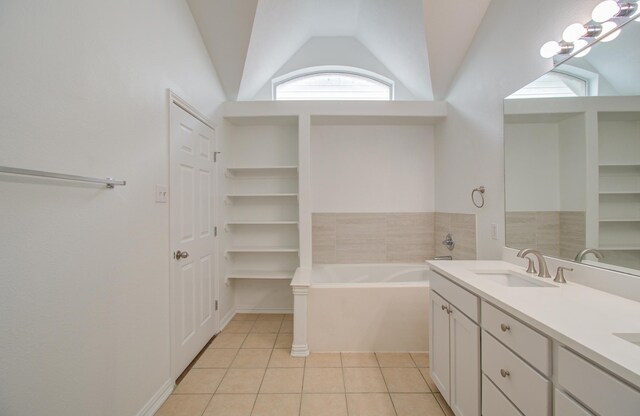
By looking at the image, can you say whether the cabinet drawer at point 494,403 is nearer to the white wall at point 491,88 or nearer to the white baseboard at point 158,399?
the white wall at point 491,88

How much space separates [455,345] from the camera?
1.51 metres

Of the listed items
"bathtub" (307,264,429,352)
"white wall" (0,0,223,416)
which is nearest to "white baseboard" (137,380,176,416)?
"white wall" (0,0,223,416)

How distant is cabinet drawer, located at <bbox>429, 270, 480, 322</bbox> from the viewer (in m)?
1.33

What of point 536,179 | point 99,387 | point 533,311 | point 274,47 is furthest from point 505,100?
point 99,387

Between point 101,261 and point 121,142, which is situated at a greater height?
point 121,142

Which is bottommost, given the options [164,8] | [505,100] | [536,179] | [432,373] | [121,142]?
[432,373]

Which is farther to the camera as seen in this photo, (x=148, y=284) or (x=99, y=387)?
(x=148, y=284)

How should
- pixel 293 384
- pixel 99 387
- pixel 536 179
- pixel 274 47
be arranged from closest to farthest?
pixel 99 387, pixel 536 179, pixel 293 384, pixel 274 47

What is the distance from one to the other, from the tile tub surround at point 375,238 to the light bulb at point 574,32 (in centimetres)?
209

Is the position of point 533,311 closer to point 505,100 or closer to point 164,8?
point 505,100

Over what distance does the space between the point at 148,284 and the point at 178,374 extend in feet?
2.69

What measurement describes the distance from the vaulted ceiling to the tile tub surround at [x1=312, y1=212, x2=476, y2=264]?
1447 mm

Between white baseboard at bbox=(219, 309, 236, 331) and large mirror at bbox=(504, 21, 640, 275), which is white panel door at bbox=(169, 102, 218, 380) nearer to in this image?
white baseboard at bbox=(219, 309, 236, 331)

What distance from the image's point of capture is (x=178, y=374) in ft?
6.54
